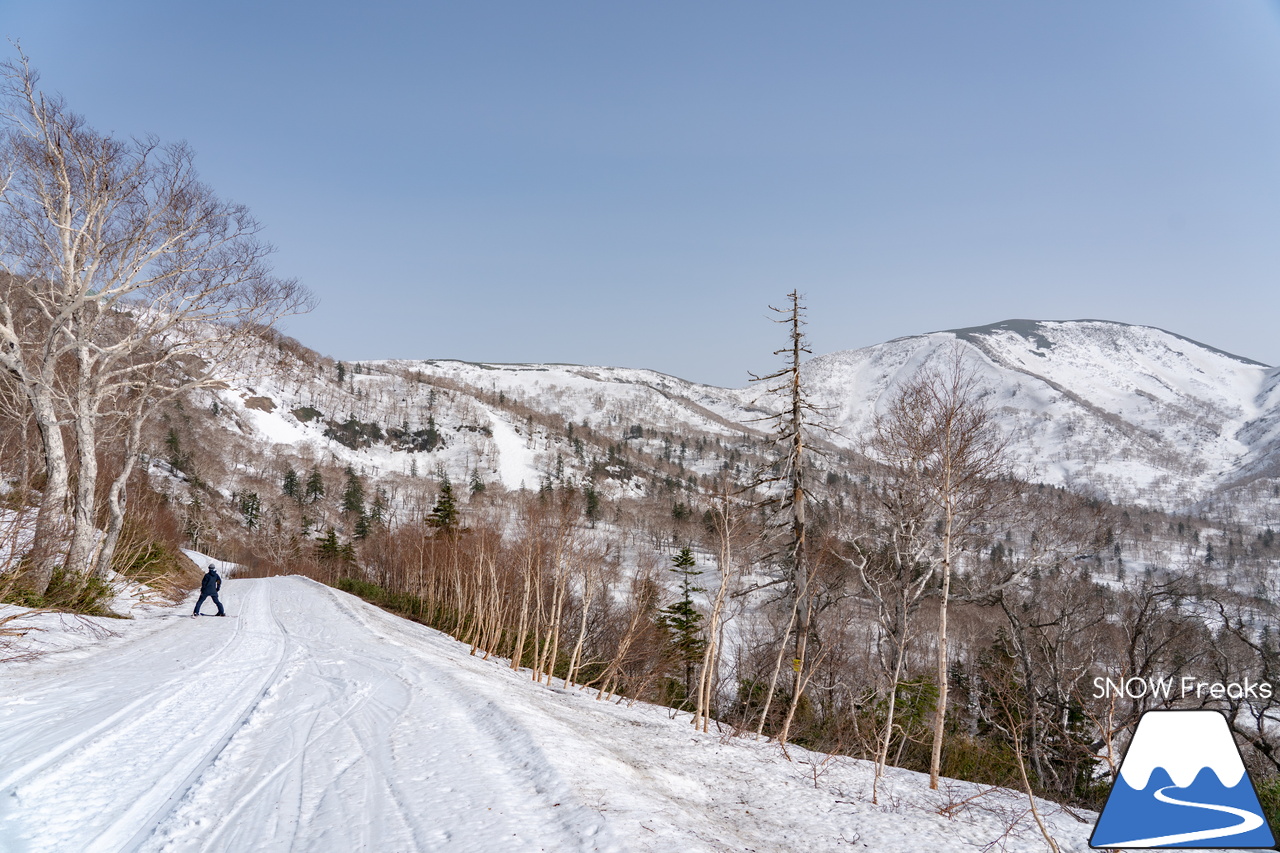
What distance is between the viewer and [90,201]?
1336 cm

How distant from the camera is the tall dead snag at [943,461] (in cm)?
865

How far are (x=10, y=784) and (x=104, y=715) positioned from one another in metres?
1.90

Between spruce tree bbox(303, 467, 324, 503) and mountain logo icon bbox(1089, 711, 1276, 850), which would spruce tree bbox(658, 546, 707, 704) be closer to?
mountain logo icon bbox(1089, 711, 1276, 850)

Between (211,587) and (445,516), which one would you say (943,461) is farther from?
(445,516)

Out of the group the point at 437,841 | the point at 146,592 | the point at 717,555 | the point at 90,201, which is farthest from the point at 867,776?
the point at 146,592

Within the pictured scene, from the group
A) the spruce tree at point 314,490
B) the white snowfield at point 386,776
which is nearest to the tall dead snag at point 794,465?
the white snowfield at point 386,776

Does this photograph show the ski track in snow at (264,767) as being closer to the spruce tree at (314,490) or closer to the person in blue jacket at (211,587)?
the person in blue jacket at (211,587)

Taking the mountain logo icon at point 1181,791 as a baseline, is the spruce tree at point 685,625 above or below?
below

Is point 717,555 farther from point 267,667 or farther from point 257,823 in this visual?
point 257,823

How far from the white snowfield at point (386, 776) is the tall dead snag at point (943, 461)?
1956mm

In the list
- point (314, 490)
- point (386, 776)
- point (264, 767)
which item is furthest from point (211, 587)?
point (314, 490)

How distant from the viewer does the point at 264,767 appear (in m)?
5.29

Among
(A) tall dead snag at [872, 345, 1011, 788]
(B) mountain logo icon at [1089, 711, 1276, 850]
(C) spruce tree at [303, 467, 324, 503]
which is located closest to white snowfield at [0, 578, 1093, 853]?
(A) tall dead snag at [872, 345, 1011, 788]

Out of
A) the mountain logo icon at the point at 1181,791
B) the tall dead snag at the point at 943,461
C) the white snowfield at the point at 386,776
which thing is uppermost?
the tall dead snag at the point at 943,461
